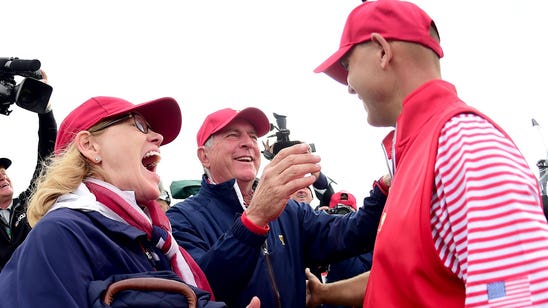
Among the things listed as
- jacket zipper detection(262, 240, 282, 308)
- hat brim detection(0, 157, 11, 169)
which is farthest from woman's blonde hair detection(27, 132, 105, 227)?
hat brim detection(0, 157, 11, 169)

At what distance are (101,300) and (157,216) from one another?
32.5 inches

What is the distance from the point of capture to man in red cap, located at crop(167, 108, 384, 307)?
8.62 feet

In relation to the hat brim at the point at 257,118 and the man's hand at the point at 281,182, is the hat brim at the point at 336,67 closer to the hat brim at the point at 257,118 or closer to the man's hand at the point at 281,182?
the man's hand at the point at 281,182

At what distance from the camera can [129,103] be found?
2680mm

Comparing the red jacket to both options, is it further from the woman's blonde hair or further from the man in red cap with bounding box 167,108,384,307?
the woman's blonde hair

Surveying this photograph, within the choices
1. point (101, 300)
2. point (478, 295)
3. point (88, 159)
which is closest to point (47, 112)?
point (88, 159)

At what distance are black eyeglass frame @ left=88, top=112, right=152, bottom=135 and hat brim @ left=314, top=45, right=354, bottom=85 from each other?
96cm

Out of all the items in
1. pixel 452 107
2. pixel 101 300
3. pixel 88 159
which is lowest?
pixel 101 300

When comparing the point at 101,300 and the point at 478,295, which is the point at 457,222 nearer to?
the point at 478,295

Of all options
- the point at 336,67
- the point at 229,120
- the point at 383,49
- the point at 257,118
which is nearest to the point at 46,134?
the point at 229,120

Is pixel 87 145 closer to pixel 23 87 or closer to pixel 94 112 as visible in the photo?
pixel 94 112

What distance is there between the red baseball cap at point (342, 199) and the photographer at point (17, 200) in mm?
3142

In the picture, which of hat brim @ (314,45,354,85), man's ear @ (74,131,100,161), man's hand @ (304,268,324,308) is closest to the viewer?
hat brim @ (314,45,354,85)

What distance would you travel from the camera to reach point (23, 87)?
3.93m
